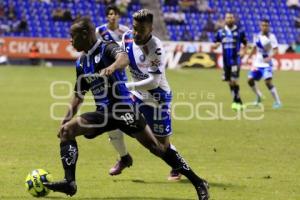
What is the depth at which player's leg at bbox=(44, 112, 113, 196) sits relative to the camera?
26.0 ft

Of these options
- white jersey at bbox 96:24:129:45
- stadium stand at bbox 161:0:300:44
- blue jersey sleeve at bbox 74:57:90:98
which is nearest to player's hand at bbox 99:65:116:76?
blue jersey sleeve at bbox 74:57:90:98

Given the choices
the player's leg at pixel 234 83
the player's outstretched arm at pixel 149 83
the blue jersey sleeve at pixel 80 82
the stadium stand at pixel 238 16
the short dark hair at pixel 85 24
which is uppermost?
the short dark hair at pixel 85 24

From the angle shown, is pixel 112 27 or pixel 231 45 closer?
pixel 112 27

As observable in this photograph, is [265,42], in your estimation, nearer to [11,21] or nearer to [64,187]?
[64,187]

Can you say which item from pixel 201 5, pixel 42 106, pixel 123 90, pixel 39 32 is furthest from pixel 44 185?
pixel 201 5

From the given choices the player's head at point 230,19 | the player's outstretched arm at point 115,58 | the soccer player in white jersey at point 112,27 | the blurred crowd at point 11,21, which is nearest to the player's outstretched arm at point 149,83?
the player's outstretched arm at point 115,58

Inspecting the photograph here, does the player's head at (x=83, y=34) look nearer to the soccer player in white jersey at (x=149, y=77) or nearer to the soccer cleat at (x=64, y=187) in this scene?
the soccer player in white jersey at (x=149, y=77)

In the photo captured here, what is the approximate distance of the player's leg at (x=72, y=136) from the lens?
7.93 m

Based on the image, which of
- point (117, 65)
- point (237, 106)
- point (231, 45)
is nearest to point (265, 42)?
point (231, 45)

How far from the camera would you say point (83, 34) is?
796 centimetres

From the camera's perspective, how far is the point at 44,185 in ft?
26.8

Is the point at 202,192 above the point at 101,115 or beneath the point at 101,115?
beneath

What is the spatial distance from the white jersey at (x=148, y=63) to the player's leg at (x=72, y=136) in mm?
1389

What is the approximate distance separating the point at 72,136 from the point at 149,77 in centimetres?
163
